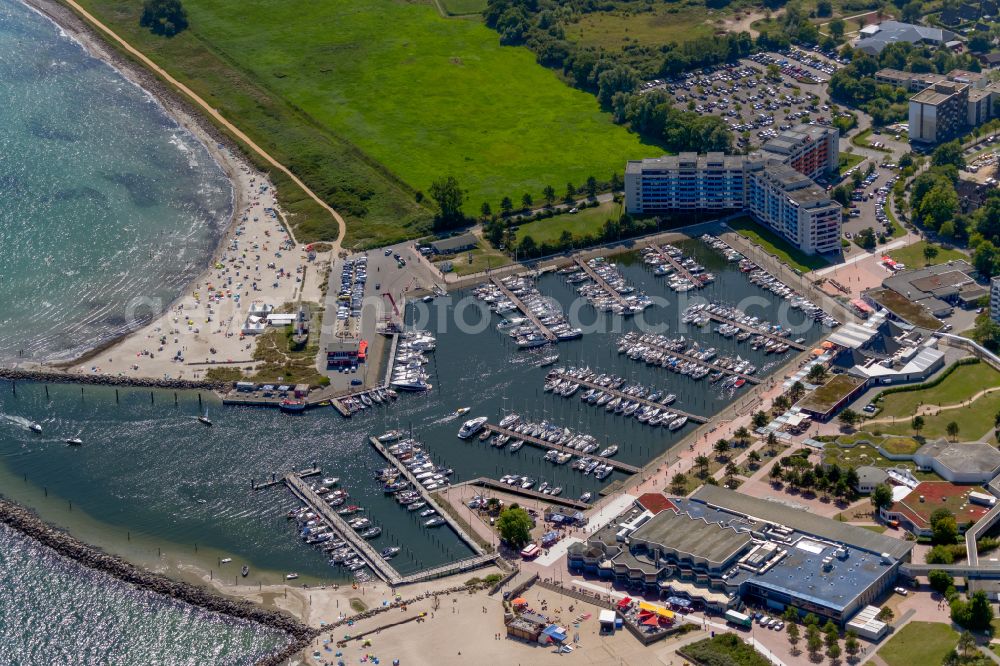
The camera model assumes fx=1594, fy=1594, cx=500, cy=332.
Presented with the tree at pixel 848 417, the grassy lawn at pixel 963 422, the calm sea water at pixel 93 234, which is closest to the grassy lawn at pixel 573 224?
the calm sea water at pixel 93 234

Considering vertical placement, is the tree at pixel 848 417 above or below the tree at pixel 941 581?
below

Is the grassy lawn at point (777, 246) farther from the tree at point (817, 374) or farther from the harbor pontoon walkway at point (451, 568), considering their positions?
the harbor pontoon walkway at point (451, 568)

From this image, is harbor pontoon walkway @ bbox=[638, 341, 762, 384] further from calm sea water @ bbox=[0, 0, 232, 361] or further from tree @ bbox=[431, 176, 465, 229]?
calm sea water @ bbox=[0, 0, 232, 361]

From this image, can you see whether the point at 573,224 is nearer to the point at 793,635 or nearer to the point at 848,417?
the point at 848,417

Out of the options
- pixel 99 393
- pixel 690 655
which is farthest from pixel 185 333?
pixel 690 655

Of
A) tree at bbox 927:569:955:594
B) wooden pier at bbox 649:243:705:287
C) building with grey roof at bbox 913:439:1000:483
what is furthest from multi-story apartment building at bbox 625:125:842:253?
tree at bbox 927:569:955:594

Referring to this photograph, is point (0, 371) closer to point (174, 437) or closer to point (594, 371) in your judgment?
point (174, 437)
